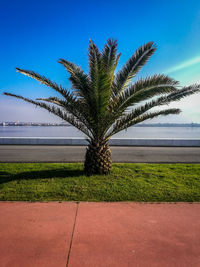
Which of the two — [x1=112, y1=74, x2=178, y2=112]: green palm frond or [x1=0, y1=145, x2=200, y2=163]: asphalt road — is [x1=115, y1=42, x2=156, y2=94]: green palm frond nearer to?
[x1=112, y1=74, x2=178, y2=112]: green palm frond

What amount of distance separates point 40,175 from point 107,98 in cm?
319

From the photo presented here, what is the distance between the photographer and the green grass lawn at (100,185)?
3932mm

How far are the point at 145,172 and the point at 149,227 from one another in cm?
325

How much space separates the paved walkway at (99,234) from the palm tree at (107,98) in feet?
7.58

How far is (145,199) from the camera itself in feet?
12.6

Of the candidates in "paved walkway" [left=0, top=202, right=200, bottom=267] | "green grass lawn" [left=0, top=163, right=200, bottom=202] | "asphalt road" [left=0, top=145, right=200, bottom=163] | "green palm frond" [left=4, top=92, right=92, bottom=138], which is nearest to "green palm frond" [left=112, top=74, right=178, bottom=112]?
"green palm frond" [left=4, top=92, right=92, bottom=138]

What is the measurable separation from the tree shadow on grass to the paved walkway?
1721 millimetres

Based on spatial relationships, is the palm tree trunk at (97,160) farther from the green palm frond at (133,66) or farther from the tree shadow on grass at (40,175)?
the green palm frond at (133,66)

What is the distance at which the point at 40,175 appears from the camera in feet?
18.1

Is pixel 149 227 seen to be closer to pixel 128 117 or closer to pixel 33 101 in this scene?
pixel 128 117

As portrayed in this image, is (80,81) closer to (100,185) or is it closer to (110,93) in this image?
(110,93)

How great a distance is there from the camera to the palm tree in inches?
193

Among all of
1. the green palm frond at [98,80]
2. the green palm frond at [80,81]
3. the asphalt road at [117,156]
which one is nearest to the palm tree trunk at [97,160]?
the green palm frond at [98,80]

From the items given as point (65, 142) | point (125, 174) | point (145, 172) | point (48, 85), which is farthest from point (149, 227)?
point (65, 142)
